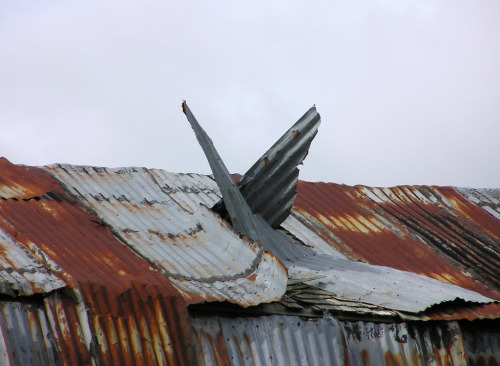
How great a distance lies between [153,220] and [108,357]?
9.07ft

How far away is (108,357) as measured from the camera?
5.29 meters

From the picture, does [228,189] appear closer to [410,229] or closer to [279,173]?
[279,173]

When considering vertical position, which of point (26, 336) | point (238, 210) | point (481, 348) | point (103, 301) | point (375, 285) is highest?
point (238, 210)

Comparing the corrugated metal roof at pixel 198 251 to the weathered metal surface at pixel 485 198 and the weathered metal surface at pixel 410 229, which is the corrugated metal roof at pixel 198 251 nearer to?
the weathered metal surface at pixel 410 229

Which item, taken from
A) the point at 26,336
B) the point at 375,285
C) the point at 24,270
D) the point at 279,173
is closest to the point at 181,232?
the point at 279,173

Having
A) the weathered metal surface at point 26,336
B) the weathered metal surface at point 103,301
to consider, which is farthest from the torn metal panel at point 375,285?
the weathered metal surface at point 26,336

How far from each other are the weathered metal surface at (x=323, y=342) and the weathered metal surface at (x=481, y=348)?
508mm

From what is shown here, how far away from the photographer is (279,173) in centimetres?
852

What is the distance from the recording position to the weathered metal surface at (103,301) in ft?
17.2

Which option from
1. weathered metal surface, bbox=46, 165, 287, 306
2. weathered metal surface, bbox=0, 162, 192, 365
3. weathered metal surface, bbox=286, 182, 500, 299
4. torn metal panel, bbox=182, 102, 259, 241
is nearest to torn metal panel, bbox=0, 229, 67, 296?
weathered metal surface, bbox=0, 162, 192, 365

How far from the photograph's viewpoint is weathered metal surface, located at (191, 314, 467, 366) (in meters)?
5.86

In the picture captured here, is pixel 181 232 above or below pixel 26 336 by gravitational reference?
above

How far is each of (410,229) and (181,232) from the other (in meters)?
4.15

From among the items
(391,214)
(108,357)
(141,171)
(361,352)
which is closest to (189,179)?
(141,171)
